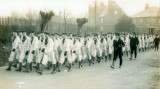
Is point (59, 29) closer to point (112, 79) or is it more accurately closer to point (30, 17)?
point (30, 17)

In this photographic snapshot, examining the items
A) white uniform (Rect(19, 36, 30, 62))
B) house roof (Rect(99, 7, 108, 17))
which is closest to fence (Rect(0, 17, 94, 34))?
white uniform (Rect(19, 36, 30, 62))

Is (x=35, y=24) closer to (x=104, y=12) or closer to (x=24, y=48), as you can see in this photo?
(x=24, y=48)

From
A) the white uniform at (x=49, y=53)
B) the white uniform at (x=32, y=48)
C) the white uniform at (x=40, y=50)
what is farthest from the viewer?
the white uniform at (x=32, y=48)

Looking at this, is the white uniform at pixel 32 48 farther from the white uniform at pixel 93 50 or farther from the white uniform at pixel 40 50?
the white uniform at pixel 93 50

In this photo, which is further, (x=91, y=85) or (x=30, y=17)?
(x=30, y=17)

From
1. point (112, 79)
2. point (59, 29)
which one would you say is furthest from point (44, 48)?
point (59, 29)

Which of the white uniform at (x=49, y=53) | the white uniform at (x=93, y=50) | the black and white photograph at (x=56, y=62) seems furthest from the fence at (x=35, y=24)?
the white uniform at (x=49, y=53)

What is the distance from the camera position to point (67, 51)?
12.9 metres

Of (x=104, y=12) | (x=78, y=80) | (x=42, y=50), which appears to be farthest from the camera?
(x=104, y=12)

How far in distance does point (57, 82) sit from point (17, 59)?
11.6ft

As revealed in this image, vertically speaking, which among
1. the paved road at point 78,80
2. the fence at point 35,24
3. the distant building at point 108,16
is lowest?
the paved road at point 78,80

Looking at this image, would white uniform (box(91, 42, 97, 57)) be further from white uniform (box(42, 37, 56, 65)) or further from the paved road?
white uniform (box(42, 37, 56, 65))

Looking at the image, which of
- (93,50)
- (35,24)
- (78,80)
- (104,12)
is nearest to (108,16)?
(104,12)

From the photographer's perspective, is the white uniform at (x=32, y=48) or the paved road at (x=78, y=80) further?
the white uniform at (x=32, y=48)
